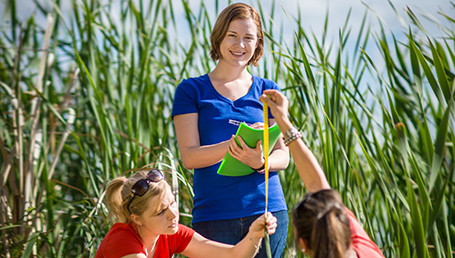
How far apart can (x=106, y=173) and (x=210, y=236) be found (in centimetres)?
85

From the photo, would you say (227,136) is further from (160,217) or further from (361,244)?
(361,244)

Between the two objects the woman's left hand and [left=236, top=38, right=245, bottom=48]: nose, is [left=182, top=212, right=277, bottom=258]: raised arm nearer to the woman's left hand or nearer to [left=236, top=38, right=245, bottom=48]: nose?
the woman's left hand

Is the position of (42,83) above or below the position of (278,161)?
above

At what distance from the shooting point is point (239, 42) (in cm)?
128

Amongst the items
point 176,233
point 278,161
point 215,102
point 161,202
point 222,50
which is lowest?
point 176,233

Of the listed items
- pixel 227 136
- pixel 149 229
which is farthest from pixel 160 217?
pixel 227 136

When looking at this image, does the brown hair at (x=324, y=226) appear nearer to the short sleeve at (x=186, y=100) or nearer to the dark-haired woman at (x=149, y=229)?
the dark-haired woman at (x=149, y=229)

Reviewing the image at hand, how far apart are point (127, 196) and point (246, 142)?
441 millimetres

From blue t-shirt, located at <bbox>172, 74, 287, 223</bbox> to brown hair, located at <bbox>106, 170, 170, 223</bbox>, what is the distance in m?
0.12

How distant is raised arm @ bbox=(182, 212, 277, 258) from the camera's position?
3.49 ft

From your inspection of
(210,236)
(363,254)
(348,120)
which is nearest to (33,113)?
(210,236)

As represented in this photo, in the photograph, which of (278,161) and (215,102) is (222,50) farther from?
(278,161)

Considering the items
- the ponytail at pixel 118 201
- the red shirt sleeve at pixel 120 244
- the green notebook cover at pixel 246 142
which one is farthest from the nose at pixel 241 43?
the red shirt sleeve at pixel 120 244

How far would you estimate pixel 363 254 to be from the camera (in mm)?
825
